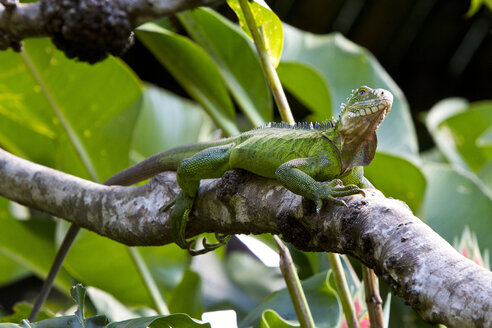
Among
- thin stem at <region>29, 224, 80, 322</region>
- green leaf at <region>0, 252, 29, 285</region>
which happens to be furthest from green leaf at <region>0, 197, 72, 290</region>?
thin stem at <region>29, 224, 80, 322</region>

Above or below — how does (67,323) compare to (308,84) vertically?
below

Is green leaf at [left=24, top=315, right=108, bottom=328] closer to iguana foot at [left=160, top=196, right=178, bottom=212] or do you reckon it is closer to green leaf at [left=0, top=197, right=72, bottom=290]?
iguana foot at [left=160, top=196, right=178, bottom=212]

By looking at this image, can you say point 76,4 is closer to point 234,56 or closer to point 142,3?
point 142,3

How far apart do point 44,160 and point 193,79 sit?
36.5 inches

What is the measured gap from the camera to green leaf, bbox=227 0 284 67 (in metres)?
1.62

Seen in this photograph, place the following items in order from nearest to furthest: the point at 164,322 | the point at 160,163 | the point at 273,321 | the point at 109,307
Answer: the point at 164,322 → the point at 273,321 → the point at 160,163 → the point at 109,307

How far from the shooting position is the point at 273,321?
67.1 inches

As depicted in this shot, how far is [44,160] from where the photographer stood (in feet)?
9.21

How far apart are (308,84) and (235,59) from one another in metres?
0.37

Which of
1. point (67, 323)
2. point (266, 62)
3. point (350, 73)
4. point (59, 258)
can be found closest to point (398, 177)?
point (350, 73)

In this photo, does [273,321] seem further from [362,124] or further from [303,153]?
[362,124]

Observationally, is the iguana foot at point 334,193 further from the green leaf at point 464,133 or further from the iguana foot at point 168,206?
the green leaf at point 464,133

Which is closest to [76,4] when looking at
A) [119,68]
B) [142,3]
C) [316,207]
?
[142,3]

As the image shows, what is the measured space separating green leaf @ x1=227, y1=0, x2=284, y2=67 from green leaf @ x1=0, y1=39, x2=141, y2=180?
0.78 m
